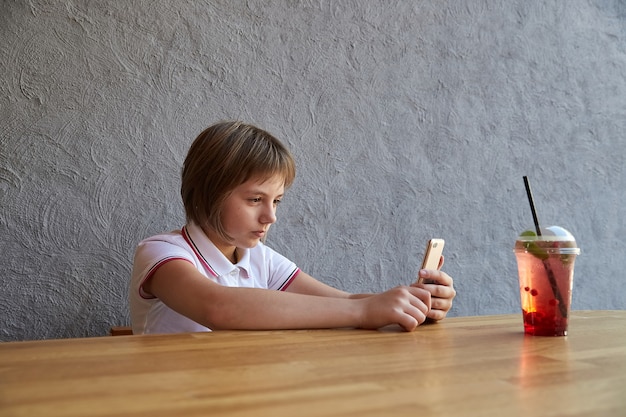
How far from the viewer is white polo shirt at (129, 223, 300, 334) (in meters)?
1.43

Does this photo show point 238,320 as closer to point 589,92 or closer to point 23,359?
point 23,359

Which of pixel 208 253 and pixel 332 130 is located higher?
pixel 332 130

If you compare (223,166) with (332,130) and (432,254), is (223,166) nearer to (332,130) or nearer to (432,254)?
(432,254)

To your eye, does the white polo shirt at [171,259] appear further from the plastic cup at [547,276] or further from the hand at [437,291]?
the plastic cup at [547,276]

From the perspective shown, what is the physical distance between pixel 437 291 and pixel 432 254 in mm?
74

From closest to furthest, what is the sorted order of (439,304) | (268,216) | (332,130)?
(439,304) → (268,216) → (332,130)

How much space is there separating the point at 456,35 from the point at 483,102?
0.83 ft

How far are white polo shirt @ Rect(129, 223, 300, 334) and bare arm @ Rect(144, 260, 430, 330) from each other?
130mm

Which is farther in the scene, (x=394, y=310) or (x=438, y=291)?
(x=438, y=291)

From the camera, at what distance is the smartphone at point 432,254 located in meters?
1.35

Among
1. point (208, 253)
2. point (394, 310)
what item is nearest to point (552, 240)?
point (394, 310)

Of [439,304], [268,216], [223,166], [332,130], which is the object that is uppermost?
[332,130]

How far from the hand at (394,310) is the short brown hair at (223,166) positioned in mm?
482

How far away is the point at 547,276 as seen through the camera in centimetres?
111
